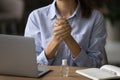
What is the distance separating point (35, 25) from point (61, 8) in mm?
202

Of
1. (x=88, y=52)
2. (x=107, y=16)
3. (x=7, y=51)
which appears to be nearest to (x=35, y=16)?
(x=88, y=52)

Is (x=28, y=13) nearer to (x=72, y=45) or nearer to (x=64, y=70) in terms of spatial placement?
(x=72, y=45)

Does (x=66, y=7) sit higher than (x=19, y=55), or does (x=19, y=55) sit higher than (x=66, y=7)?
(x=66, y=7)

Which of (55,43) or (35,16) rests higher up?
(35,16)

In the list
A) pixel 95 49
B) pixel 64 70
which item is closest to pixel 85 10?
pixel 95 49

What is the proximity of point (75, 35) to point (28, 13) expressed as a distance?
2.25 metres

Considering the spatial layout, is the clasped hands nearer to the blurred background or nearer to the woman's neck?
the woman's neck

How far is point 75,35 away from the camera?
204cm

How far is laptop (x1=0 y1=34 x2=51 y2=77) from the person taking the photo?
1.57 meters

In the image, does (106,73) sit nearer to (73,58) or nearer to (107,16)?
(73,58)

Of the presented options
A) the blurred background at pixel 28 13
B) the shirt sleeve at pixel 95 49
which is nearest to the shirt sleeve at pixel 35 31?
the shirt sleeve at pixel 95 49

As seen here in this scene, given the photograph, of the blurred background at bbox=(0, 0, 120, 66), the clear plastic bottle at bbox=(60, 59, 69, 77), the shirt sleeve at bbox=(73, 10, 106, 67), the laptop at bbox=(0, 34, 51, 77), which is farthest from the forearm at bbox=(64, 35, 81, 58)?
the blurred background at bbox=(0, 0, 120, 66)

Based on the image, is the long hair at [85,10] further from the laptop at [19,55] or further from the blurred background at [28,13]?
the blurred background at [28,13]

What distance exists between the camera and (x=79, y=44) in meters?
2.03
